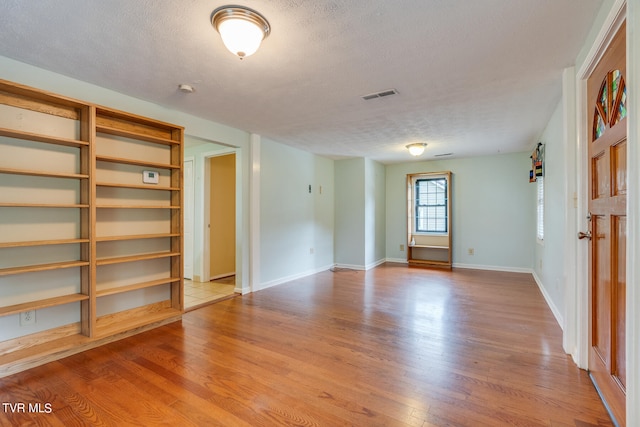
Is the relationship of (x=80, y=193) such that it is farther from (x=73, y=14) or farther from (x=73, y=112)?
(x=73, y=14)

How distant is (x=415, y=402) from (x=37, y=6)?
123 inches

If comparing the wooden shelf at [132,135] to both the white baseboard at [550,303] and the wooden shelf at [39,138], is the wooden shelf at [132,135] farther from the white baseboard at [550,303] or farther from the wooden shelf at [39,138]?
the white baseboard at [550,303]

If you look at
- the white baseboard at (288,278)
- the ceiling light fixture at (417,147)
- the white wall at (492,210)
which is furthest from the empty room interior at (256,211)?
the white wall at (492,210)

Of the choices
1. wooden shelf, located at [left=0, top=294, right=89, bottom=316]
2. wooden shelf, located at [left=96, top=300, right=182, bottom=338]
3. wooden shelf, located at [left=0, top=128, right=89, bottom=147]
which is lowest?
wooden shelf, located at [left=96, top=300, right=182, bottom=338]

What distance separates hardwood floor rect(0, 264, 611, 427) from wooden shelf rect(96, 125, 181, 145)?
6.13ft

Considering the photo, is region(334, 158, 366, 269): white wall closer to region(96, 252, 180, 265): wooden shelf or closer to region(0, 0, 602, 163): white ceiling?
region(0, 0, 602, 163): white ceiling

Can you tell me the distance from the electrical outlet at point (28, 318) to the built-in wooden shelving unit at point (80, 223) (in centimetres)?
3

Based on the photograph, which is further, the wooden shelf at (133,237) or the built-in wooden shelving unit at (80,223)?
the wooden shelf at (133,237)

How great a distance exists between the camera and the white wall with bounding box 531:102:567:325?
113 inches

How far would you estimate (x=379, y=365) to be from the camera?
89.0 inches

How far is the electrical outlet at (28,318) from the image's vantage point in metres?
2.30

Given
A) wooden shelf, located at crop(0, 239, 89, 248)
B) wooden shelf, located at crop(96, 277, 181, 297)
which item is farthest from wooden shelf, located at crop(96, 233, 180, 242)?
wooden shelf, located at crop(96, 277, 181, 297)

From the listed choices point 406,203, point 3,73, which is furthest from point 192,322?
point 406,203

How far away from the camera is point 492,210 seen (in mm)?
5945
